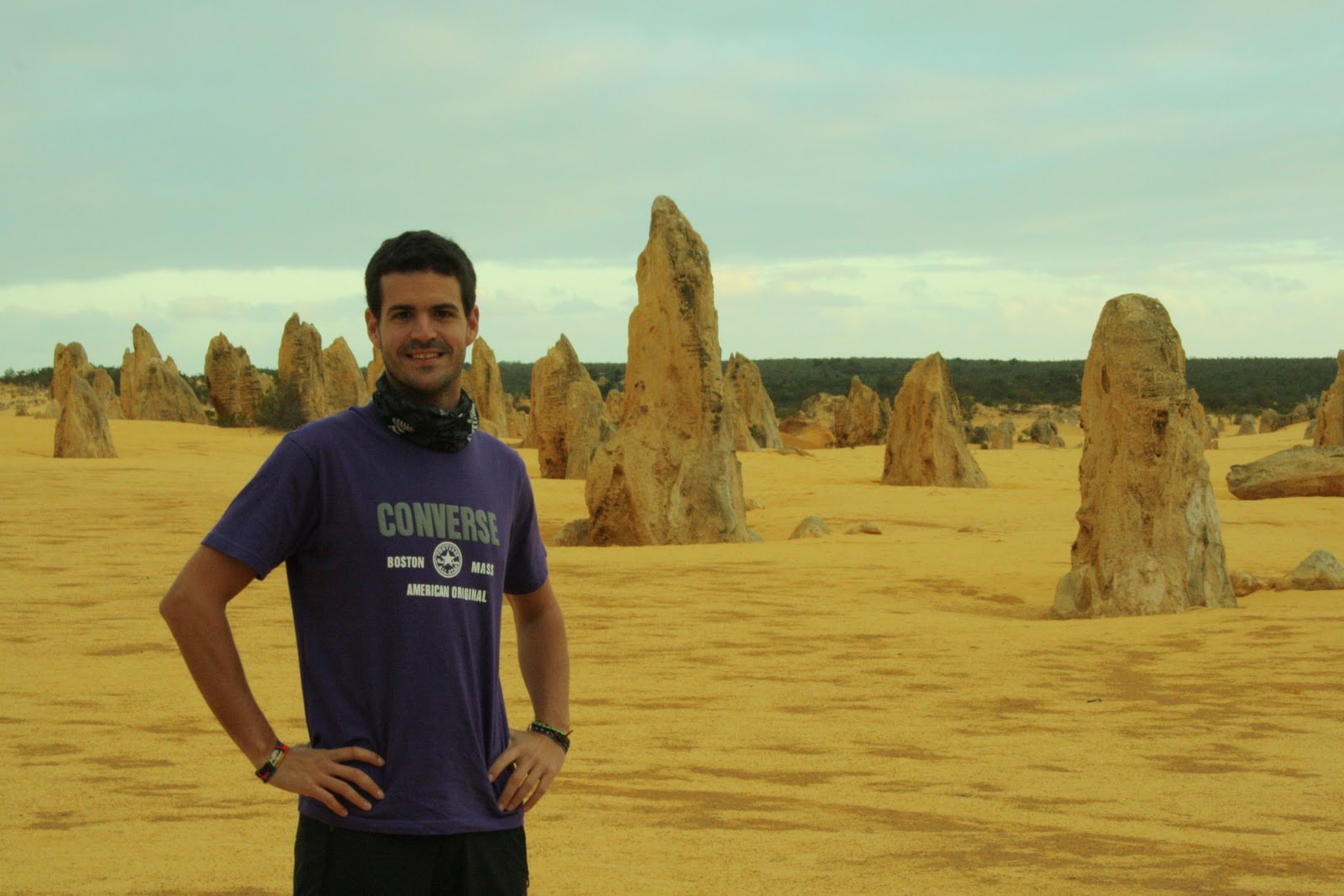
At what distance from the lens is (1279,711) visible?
6.80 m

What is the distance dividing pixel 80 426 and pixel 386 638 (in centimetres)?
2460

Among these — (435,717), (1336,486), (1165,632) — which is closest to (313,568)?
(435,717)

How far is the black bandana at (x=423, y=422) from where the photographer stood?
2.51m

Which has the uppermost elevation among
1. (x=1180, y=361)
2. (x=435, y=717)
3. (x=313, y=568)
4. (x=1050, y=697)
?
(x=1180, y=361)

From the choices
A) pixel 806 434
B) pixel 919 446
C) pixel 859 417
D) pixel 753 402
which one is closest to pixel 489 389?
pixel 753 402

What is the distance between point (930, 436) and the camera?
22.1 m

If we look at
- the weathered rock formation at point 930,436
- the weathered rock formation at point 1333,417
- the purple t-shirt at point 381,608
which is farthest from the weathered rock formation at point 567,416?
the purple t-shirt at point 381,608

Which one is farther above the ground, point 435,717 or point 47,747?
point 435,717

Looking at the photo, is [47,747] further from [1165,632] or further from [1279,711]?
[1165,632]

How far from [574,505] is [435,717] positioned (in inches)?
634

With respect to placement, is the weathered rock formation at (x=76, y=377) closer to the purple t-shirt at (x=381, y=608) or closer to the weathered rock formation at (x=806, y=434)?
the weathered rock formation at (x=806, y=434)

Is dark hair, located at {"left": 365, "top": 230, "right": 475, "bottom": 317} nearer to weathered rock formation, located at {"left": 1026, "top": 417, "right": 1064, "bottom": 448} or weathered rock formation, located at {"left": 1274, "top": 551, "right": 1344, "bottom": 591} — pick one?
weathered rock formation, located at {"left": 1274, "top": 551, "right": 1344, "bottom": 591}

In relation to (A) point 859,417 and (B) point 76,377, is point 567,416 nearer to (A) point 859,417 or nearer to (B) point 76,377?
(B) point 76,377

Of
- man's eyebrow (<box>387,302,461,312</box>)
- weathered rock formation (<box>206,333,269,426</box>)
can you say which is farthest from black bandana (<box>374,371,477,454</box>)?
weathered rock formation (<box>206,333,269,426</box>)
